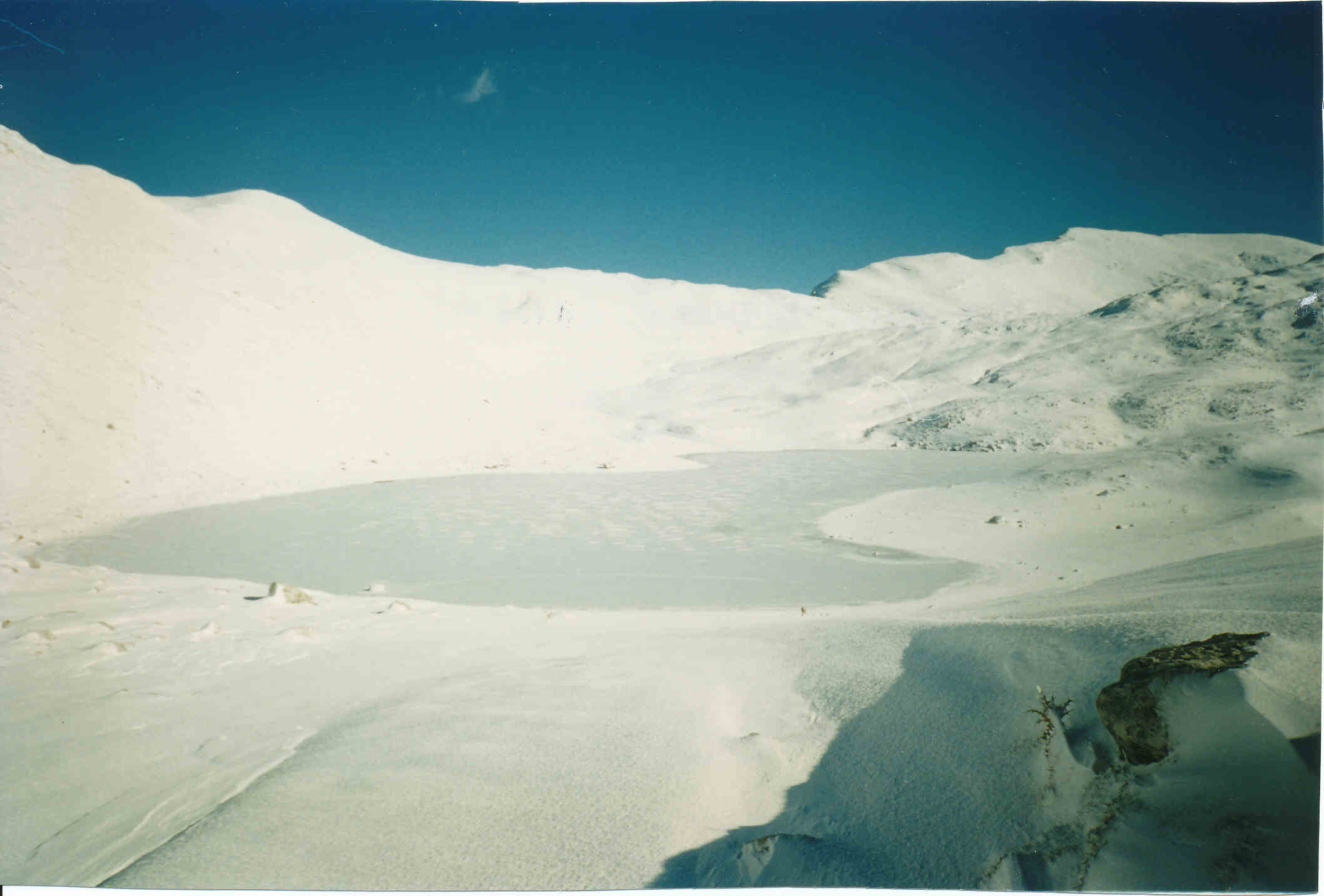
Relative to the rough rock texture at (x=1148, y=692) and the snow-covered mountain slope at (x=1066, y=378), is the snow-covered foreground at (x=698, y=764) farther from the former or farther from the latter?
the snow-covered mountain slope at (x=1066, y=378)

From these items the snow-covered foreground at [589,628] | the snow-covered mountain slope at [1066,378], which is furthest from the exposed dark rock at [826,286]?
the snow-covered foreground at [589,628]

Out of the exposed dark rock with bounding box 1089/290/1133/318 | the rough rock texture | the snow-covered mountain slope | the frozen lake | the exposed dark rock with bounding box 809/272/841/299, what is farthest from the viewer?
the exposed dark rock with bounding box 809/272/841/299

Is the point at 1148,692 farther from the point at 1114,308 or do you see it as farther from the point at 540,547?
the point at 1114,308

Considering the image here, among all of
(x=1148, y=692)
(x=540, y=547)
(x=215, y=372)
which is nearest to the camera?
(x=1148, y=692)

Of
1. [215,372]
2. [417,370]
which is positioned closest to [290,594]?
[215,372]

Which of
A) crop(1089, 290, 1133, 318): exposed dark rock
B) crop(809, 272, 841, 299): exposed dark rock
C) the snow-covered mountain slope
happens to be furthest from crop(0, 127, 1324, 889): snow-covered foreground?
crop(809, 272, 841, 299): exposed dark rock

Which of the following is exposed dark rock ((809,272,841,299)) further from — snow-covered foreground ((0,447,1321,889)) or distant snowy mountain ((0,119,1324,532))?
snow-covered foreground ((0,447,1321,889))

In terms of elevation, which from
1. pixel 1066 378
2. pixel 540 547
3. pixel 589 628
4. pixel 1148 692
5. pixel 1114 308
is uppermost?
pixel 1114 308
